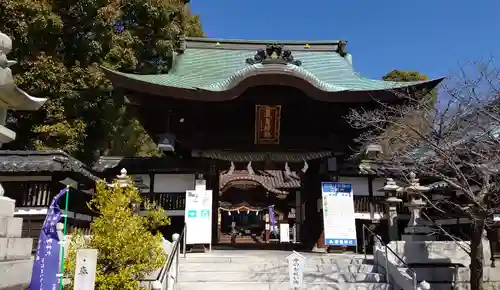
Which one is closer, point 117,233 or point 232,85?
point 117,233

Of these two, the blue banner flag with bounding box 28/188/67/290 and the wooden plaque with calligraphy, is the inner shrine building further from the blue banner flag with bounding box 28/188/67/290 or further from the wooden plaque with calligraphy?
the blue banner flag with bounding box 28/188/67/290

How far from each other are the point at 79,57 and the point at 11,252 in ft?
53.9

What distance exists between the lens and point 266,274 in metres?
9.45

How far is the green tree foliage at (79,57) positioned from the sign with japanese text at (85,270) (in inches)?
488

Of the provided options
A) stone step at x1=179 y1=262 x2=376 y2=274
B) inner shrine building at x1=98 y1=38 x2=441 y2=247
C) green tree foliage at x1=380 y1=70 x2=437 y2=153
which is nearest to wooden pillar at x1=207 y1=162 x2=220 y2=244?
inner shrine building at x1=98 y1=38 x2=441 y2=247

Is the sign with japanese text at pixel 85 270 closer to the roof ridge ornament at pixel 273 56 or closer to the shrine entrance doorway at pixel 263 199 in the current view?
the roof ridge ornament at pixel 273 56

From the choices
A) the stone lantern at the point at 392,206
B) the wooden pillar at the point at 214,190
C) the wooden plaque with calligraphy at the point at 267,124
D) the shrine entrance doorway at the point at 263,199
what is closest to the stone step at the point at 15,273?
the wooden pillar at the point at 214,190

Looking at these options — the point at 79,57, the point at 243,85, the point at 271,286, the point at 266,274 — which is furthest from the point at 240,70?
the point at 79,57

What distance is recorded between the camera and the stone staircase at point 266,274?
Answer: 888 centimetres

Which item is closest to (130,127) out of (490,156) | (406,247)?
(406,247)

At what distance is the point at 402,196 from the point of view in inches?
539

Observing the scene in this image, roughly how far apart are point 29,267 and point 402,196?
11.5 m

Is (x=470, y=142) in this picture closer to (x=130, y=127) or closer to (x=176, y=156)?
(x=176, y=156)

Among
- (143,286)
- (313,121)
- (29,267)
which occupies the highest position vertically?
(313,121)
